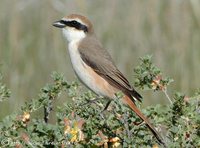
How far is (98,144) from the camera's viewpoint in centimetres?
323

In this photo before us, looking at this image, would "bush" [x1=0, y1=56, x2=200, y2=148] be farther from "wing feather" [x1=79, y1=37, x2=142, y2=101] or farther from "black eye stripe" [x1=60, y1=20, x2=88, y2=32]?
"black eye stripe" [x1=60, y1=20, x2=88, y2=32]

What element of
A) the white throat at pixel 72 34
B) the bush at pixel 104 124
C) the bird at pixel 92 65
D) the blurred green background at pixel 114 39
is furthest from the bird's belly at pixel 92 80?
the blurred green background at pixel 114 39

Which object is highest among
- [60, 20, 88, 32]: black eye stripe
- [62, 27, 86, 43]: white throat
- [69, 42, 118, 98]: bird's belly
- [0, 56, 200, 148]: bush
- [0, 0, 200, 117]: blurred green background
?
[0, 0, 200, 117]: blurred green background

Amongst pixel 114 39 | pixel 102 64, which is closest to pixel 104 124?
pixel 102 64

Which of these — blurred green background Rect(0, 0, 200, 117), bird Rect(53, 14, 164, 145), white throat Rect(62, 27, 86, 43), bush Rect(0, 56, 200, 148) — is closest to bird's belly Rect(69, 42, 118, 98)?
bird Rect(53, 14, 164, 145)

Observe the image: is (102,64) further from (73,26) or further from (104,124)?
(104,124)

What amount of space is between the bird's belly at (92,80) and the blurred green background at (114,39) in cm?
190

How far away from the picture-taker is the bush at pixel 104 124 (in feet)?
10.3

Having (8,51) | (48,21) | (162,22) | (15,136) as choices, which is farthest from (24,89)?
(15,136)

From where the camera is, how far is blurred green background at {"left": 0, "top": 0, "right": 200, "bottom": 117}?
7.39m

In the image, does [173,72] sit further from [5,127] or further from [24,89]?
[5,127]

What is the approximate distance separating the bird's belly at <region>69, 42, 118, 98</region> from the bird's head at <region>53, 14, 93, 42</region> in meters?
0.36

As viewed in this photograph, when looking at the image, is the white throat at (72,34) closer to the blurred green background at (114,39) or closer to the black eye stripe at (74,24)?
the black eye stripe at (74,24)

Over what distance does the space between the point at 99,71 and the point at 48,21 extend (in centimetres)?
306
